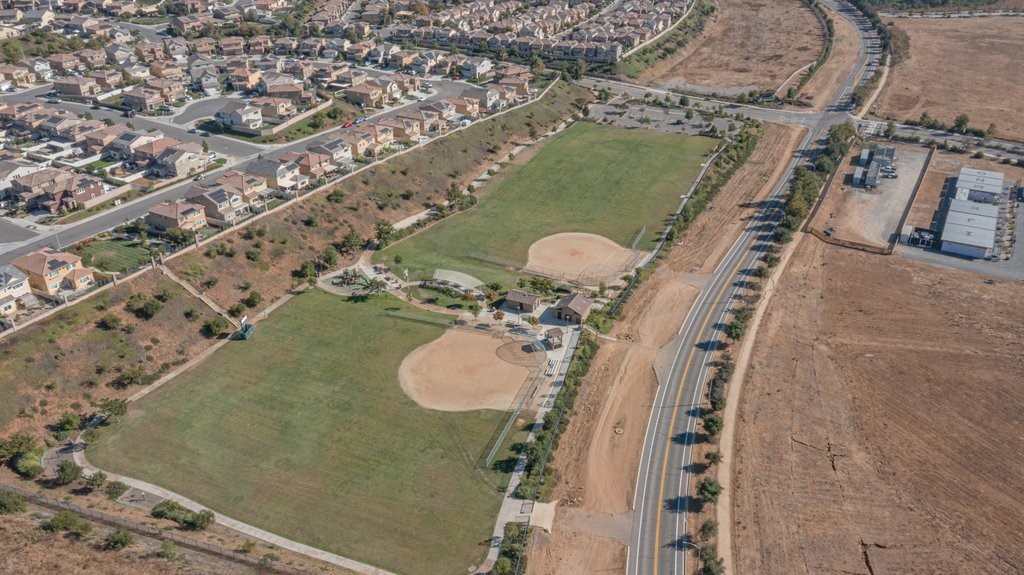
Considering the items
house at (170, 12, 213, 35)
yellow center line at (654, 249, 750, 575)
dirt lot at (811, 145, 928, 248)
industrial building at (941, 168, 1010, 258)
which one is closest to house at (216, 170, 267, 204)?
yellow center line at (654, 249, 750, 575)

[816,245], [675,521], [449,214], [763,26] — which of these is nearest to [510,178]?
[449,214]

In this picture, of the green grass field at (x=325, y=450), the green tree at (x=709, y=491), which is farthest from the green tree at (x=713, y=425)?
the green grass field at (x=325, y=450)

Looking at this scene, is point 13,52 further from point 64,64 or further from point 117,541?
point 117,541

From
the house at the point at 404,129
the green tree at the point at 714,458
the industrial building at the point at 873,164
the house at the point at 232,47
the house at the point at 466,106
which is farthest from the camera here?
the house at the point at 232,47

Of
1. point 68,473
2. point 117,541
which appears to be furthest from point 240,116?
point 117,541

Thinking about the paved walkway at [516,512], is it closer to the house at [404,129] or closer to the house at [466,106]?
the house at [404,129]

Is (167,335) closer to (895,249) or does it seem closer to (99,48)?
(895,249)
